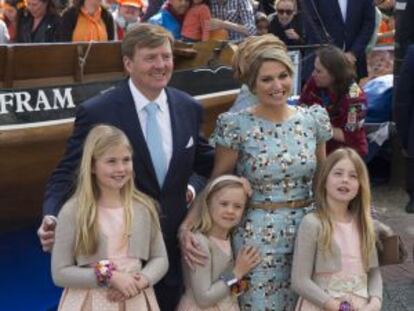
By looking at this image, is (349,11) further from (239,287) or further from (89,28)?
(239,287)

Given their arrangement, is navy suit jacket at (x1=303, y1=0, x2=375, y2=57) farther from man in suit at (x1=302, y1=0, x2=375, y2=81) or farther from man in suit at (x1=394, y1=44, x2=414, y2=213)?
man in suit at (x1=394, y1=44, x2=414, y2=213)

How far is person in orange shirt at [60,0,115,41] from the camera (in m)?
7.72

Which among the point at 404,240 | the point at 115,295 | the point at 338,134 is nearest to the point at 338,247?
the point at 115,295

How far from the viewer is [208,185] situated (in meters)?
3.45

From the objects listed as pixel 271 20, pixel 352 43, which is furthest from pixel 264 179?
pixel 271 20

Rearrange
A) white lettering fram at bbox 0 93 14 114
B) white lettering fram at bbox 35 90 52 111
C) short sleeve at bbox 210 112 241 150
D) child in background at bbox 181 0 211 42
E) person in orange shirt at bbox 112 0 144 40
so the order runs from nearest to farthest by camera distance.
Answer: short sleeve at bbox 210 112 241 150 → white lettering fram at bbox 0 93 14 114 → white lettering fram at bbox 35 90 52 111 → child in background at bbox 181 0 211 42 → person in orange shirt at bbox 112 0 144 40

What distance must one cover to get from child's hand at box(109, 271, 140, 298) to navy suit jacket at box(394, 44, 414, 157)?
8.95 feet

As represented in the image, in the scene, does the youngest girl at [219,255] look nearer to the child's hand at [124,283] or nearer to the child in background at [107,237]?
the child in background at [107,237]

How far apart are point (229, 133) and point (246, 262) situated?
536 mm

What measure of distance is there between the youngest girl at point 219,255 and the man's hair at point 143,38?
0.63 metres

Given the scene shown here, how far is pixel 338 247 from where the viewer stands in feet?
11.2

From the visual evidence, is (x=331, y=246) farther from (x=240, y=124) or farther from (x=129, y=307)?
(x=129, y=307)

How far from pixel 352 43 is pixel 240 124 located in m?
4.60

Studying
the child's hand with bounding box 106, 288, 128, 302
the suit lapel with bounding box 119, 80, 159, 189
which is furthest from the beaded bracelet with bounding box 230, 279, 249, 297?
the suit lapel with bounding box 119, 80, 159, 189
